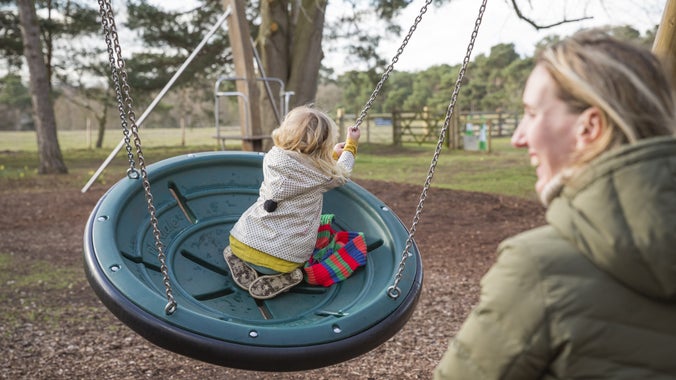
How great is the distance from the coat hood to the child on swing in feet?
5.74

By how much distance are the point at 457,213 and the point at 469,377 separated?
21.9 ft

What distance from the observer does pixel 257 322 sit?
2252 mm

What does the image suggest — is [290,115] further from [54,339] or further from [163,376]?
[54,339]

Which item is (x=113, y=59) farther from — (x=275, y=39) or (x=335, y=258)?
(x=275, y=39)

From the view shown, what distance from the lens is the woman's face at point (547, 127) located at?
1000 millimetres

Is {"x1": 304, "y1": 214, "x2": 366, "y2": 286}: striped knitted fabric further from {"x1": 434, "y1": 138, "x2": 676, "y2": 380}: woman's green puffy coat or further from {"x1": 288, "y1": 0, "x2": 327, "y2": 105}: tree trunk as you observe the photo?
{"x1": 288, "y1": 0, "x2": 327, "y2": 105}: tree trunk

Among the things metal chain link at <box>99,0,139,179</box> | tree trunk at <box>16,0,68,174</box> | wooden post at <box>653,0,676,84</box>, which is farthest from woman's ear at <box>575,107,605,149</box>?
tree trunk at <box>16,0,68,174</box>

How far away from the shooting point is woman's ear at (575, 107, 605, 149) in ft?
3.14

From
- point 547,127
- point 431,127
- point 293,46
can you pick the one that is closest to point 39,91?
point 293,46

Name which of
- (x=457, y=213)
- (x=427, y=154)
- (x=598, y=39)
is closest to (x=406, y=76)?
(x=427, y=154)

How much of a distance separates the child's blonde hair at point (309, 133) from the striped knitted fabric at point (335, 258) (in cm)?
36

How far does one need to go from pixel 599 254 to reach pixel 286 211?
1.81m

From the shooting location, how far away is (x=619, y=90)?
93cm

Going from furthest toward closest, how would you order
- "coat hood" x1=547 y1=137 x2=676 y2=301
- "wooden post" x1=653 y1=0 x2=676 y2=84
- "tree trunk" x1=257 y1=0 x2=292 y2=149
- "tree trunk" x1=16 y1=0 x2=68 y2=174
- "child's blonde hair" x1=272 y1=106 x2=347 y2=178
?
1. "tree trunk" x1=16 y1=0 x2=68 y2=174
2. "tree trunk" x1=257 y1=0 x2=292 y2=149
3. "wooden post" x1=653 y1=0 x2=676 y2=84
4. "child's blonde hair" x1=272 y1=106 x2=347 y2=178
5. "coat hood" x1=547 y1=137 x2=676 y2=301
